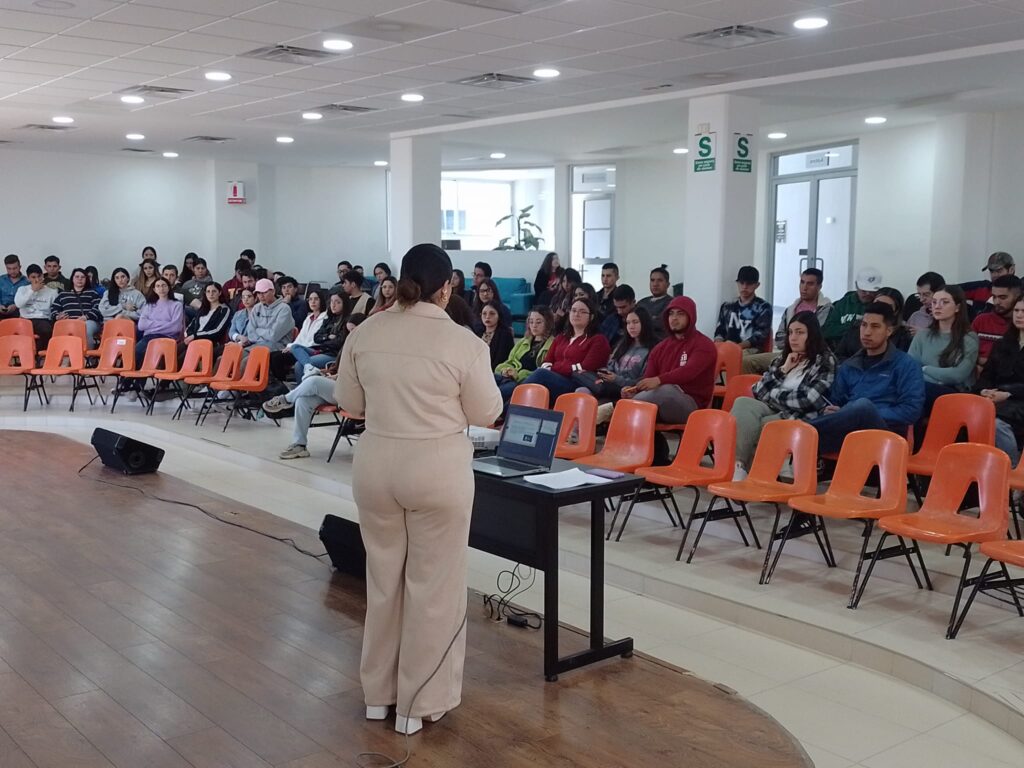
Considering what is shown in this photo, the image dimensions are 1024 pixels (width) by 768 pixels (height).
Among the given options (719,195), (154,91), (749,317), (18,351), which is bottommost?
(18,351)

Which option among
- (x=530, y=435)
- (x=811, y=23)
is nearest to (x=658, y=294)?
(x=811, y=23)

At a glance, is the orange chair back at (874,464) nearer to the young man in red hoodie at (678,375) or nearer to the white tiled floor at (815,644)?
the white tiled floor at (815,644)

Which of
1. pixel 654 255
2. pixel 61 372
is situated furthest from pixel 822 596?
pixel 654 255

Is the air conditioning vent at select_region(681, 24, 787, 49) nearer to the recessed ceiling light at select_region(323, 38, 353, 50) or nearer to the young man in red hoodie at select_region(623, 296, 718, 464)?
the young man in red hoodie at select_region(623, 296, 718, 464)

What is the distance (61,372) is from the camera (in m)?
10.5

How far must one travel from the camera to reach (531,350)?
8164mm

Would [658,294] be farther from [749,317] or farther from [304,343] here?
[304,343]

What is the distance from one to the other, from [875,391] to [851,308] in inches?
101

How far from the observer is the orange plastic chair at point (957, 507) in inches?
170

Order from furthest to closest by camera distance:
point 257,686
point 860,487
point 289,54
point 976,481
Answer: point 289,54, point 860,487, point 976,481, point 257,686

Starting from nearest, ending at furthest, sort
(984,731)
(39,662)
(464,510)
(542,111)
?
(464,510) < (984,731) < (39,662) < (542,111)

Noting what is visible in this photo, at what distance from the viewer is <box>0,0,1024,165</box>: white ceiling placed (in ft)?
21.4

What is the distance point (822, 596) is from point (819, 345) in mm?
1740

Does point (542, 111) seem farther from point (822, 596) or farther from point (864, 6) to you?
point (822, 596)
